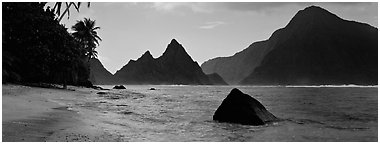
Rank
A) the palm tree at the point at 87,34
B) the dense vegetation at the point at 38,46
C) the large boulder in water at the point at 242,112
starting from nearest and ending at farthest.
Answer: the large boulder in water at the point at 242,112, the dense vegetation at the point at 38,46, the palm tree at the point at 87,34

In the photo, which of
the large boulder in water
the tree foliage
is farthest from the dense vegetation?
the large boulder in water

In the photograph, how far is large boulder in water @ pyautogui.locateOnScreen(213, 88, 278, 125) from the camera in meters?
14.6

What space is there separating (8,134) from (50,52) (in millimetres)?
25543

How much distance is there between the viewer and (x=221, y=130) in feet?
41.8

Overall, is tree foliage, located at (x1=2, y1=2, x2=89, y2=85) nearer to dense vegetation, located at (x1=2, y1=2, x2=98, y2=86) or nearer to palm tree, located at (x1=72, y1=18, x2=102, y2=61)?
dense vegetation, located at (x1=2, y1=2, x2=98, y2=86)

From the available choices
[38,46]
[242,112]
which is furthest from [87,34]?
[242,112]

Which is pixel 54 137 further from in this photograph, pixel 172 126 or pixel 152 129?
pixel 172 126

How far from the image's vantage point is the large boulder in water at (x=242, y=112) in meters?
14.6

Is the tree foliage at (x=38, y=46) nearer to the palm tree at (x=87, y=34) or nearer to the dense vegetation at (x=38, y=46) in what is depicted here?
the dense vegetation at (x=38, y=46)

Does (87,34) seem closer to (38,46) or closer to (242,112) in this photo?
(38,46)

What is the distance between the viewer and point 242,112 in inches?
586

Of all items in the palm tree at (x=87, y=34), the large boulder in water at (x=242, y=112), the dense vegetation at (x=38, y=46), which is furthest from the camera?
the palm tree at (x=87, y=34)

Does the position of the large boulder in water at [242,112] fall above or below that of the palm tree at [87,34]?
below

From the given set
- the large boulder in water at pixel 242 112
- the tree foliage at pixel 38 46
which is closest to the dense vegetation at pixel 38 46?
the tree foliage at pixel 38 46
